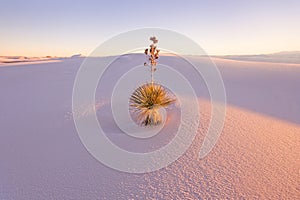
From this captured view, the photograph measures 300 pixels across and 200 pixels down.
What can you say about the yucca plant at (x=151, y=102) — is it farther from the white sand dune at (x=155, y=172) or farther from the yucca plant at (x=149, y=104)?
the white sand dune at (x=155, y=172)

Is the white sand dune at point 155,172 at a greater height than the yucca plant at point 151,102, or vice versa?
the yucca plant at point 151,102

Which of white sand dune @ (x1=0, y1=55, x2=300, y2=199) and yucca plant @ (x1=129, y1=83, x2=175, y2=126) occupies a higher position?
yucca plant @ (x1=129, y1=83, x2=175, y2=126)

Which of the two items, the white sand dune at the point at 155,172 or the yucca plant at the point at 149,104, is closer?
the white sand dune at the point at 155,172

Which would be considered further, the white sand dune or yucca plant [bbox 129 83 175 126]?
yucca plant [bbox 129 83 175 126]

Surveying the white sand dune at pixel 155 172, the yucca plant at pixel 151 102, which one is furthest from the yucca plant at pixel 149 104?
the white sand dune at pixel 155 172

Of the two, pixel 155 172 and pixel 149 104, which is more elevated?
pixel 149 104

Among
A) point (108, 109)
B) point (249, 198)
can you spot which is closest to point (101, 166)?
point (249, 198)

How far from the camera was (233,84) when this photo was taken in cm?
962

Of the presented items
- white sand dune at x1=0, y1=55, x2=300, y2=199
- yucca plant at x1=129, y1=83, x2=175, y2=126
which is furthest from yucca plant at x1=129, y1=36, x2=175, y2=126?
white sand dune at x1=0, y1=55, x2=300, y2=199

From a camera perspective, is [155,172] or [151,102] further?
[151,102]

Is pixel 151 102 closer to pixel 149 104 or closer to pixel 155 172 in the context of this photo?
pixel 149 104

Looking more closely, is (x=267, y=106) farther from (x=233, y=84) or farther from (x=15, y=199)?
(x=15, y=199)

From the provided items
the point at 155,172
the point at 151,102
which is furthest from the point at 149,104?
the point at 155,172

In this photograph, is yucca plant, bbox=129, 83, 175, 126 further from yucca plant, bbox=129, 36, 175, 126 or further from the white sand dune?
the white sand dune
